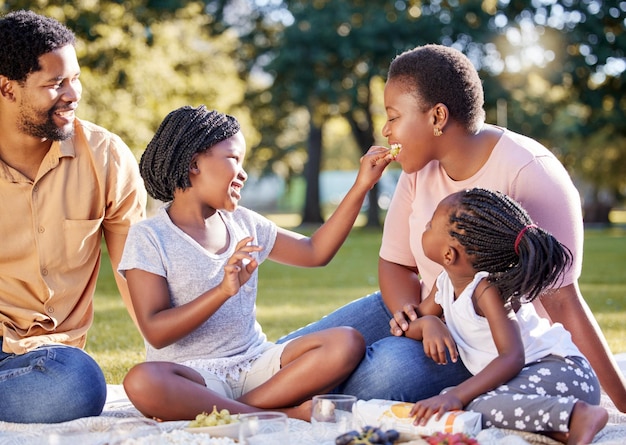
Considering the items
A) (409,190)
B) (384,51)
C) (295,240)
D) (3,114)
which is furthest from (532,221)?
(384,51)

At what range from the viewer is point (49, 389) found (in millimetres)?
3928

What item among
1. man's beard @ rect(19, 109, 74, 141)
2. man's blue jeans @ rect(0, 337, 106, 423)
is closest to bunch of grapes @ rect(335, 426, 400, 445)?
man's blue jeans @ rect(0, 337, 106, 423)

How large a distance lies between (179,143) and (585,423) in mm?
2105

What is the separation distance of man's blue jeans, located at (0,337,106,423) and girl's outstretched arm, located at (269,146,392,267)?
1086 mm

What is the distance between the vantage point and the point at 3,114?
4.41 m

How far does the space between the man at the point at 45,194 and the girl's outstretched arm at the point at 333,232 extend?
0.88m

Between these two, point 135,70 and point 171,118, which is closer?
point 171,118

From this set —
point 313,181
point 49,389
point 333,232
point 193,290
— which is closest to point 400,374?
point 333,232

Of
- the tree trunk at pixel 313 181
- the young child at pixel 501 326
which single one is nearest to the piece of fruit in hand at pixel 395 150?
the young child at pixel 501 326

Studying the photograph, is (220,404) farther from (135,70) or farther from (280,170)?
(280,170)

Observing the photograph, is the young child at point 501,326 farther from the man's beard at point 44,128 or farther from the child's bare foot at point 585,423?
the man's beard at point 44,128

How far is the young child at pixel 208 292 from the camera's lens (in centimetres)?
375

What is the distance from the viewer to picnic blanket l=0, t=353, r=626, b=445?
2.91 metres

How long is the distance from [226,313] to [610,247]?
56.5 feet
